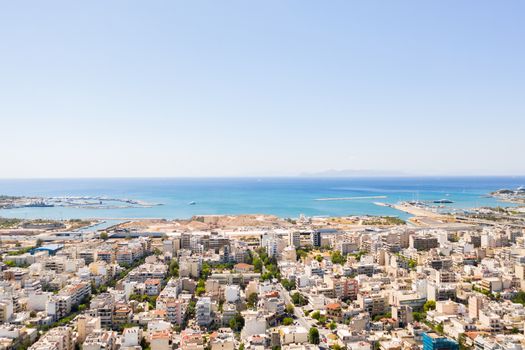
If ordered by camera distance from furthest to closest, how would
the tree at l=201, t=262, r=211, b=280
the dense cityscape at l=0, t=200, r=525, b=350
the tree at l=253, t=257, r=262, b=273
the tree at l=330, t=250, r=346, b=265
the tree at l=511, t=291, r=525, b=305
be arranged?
the tree at l=330, t=250, r=346, b=265 → the tree at l=253, t=257, r=262, b=273 → the tree at l=201, t=262, r=211, b=280 → the tree at l=511, t=291, r=525, b=305 → the dense cityscape at l=0, t=200, r=525, b=350

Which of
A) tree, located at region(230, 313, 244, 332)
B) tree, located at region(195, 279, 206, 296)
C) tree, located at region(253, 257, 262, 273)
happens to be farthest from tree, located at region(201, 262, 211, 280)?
tree, located at region(230, 313, 244, 332)

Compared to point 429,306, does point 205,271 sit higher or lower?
higher

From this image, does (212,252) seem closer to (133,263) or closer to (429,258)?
(133,263)

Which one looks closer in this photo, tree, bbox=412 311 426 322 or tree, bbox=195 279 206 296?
tree, bbox=412 311 426 322

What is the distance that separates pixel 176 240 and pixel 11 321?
6.75m

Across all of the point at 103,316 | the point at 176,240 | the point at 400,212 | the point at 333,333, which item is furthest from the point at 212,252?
the point at 400,212

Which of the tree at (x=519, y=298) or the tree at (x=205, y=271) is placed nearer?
the tree at (x=519, y=298)

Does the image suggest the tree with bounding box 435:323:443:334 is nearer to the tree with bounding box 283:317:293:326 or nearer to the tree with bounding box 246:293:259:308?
the tree with bounding box 283:317:293:326

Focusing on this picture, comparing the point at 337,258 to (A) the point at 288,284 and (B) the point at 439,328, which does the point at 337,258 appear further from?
(B) the point at 439,328

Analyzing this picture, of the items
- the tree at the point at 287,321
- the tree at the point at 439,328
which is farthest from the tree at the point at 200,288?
the tree at the point at 439,328

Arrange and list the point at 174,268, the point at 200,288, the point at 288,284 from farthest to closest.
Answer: the point at 174,268, the point at 288,284, the point at 200,288

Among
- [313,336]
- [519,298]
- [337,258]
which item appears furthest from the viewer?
[337,258]

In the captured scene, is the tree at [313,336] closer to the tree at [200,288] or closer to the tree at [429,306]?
the tree at [429,306]

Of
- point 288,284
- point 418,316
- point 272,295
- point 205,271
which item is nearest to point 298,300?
point 272,295
